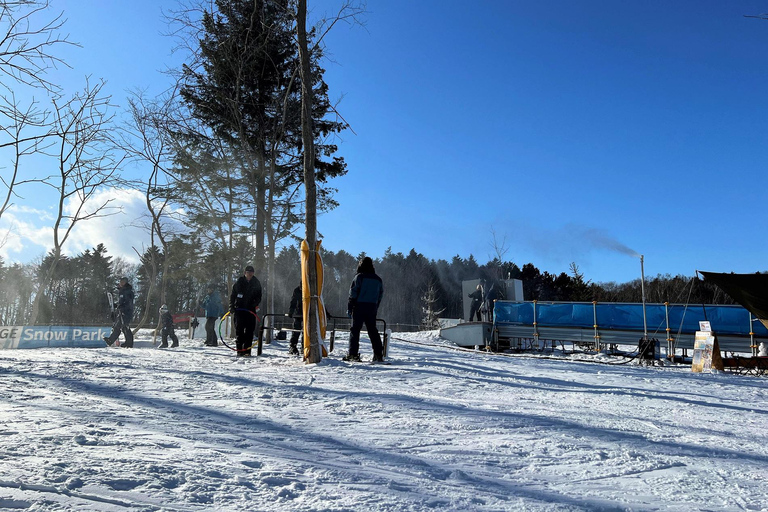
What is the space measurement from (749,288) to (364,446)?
40.0 feet


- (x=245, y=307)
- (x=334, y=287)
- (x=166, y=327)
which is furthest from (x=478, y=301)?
(x=334, y=287)

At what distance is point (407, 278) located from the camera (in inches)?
3022

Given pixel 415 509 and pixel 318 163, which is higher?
pixel 318 163

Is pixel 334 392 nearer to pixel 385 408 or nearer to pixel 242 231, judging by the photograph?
pixel 385 408

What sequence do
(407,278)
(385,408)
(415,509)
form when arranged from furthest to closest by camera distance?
(407,278) < (385,408) < (415,509)

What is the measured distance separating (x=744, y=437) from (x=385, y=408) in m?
3.04

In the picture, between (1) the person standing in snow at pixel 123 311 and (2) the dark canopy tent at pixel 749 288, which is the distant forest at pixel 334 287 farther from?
(2) the dark canopy tent at pixel 749 288

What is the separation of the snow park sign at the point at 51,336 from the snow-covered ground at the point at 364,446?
9299mm

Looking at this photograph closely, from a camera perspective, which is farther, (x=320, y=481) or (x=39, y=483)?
(x=320, y=481)

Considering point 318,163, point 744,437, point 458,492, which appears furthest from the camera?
point 318,163

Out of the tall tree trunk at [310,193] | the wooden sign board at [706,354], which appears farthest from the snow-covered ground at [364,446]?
the wooden sign board at [706,354]

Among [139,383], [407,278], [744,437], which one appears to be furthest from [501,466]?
[407,278]

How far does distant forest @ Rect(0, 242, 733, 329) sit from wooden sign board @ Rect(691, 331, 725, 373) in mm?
24319

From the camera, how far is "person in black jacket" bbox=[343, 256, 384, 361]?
9.02 m
